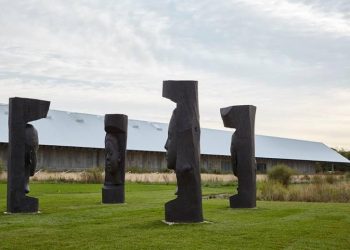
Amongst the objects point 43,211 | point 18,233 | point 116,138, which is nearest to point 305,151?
point 116,138

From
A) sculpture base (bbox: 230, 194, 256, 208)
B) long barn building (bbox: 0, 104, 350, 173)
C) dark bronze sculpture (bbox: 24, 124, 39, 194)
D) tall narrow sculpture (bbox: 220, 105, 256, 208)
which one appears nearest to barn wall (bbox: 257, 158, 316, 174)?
long barn building (bbox: 0, 104, 350, 173)

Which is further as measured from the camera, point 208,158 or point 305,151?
point 305,151

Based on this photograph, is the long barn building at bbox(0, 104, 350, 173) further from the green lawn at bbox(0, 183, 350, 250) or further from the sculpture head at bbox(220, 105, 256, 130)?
the green lawn at bbox(0, 183, 350, 250)

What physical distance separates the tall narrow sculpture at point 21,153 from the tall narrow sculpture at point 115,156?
3652mm

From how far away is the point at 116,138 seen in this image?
16.6 meters

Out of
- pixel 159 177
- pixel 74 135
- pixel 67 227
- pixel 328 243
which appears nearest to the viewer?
pixel 328 243

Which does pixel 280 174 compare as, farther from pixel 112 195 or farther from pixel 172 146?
pixel 172 146

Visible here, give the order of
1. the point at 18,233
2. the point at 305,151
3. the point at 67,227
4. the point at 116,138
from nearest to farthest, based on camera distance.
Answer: the point at 18,233 < the point at 67,227 < the point at 116,138 < the point at 305,151

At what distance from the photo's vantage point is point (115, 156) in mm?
16469

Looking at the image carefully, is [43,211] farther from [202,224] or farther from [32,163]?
[202,224]

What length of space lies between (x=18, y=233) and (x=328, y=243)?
16.9ft

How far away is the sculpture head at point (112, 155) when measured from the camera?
16.4 metres

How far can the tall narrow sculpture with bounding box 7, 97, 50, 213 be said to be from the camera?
41.6ft

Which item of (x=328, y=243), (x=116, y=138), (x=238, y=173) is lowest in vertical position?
(x=328, y=243)
